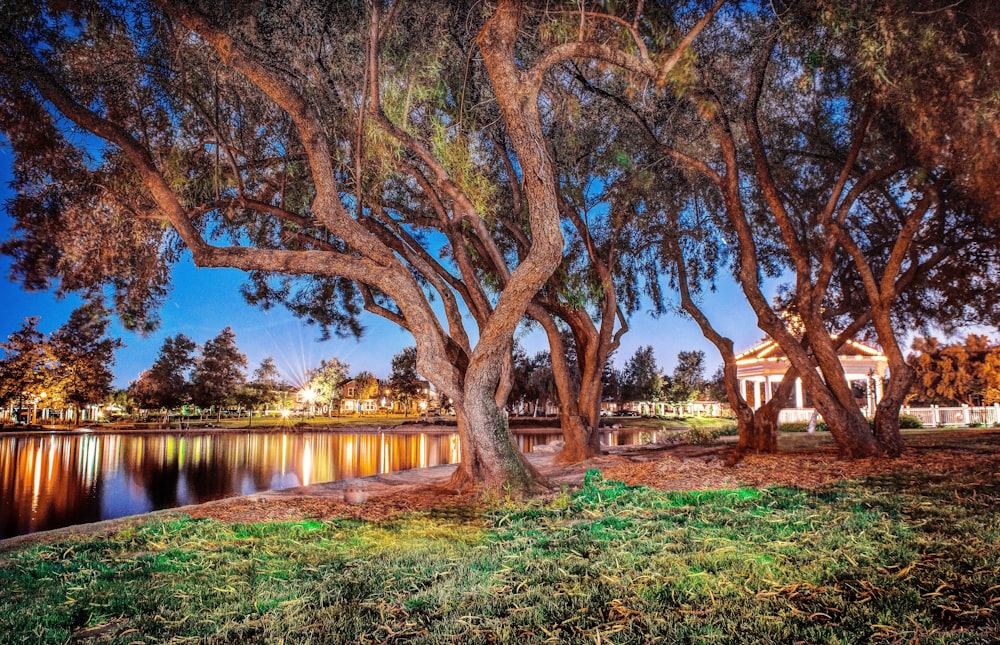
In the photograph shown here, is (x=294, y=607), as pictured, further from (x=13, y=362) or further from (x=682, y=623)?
(x=13, y=362)

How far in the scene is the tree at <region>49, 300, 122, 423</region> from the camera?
49125 mm

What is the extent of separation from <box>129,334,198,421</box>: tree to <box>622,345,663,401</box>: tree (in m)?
46.2

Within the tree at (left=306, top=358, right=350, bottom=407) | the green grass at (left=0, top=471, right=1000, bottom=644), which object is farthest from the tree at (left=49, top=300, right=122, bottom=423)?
the green grass at (left=0, top=471, right=1000, bottom=644)

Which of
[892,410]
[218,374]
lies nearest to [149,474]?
[892,410]

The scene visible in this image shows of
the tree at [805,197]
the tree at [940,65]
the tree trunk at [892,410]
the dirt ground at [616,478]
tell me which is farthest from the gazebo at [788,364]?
the tree at [940,65]

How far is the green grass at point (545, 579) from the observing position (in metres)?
2.80

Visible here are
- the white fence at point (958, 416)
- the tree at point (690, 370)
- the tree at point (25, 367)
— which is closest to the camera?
the white fence at point (958, 416)

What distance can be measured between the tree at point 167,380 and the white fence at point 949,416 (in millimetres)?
54866

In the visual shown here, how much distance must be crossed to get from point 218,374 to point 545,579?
225 feet

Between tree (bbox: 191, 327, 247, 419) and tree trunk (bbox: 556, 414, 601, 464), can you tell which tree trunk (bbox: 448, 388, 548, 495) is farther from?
tree (bbox: 191, 327, 247, 419)

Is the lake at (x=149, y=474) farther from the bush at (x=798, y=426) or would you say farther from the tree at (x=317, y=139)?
the bush at (x=798, y=426)

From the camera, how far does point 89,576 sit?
4.07 m

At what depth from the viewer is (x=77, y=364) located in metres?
50.1

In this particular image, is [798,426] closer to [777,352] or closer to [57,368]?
[777,352]
